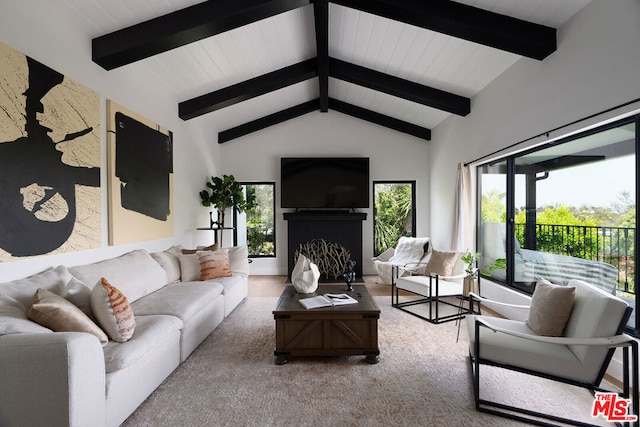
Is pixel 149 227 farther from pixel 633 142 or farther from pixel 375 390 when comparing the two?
pixel 633 142

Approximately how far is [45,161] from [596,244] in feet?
15.0

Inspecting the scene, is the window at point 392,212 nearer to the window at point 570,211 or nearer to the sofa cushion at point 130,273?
the window at point 570,211

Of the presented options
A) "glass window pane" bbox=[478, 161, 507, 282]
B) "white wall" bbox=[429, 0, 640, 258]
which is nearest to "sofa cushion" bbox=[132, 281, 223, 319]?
"glass window pane" bbox=[478, 161, 507, 282]

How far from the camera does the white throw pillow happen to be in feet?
18.2

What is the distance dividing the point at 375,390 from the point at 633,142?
267cm

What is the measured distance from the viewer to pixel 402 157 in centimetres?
652

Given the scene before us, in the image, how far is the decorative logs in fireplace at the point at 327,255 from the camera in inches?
247

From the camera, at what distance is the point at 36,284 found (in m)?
2.20

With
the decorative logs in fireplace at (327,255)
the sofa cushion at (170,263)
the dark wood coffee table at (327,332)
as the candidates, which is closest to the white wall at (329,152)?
the decorative logs in fireplace at (327,255)

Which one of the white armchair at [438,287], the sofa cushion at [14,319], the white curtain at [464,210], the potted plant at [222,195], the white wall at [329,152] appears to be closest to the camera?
the sofa cushion at [14,319]

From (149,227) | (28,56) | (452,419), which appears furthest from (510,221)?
(28,56)

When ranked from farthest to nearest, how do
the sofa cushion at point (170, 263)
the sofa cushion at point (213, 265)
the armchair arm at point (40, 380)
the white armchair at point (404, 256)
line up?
1. the white armchair at point (404, 256)
2. the sofa cushion at point (213, 265)
3. the sofa cushion at point (170, 263)
4. the armchair arm at point (40, 380)

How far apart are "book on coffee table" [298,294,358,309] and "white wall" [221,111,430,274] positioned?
3.47 metres

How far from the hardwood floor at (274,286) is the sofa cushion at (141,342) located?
8.55ft
